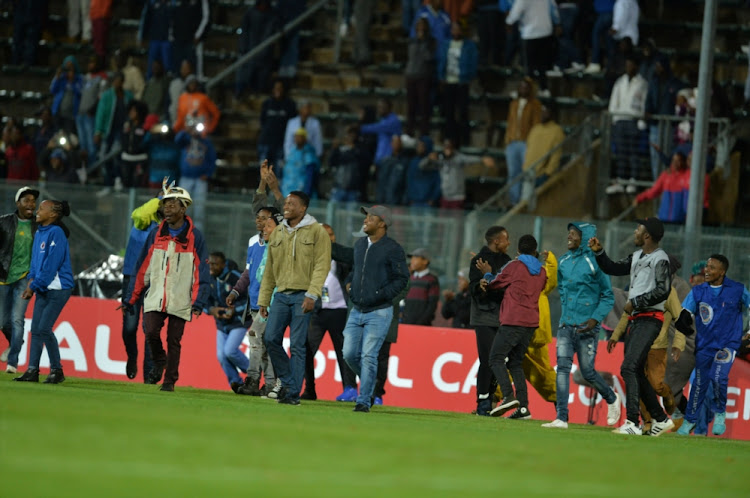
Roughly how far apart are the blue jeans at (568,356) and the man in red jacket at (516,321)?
52 centimetres

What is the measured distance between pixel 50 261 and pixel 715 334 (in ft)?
22.9

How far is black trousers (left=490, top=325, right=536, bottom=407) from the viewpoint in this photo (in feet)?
48.9

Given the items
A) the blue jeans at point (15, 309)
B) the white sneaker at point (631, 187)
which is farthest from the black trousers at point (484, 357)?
the white sneaker at point (631, 187)

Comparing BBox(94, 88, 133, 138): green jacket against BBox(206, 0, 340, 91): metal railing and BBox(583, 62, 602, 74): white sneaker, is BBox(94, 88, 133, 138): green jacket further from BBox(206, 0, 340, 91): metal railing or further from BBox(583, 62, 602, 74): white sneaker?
BBox(583, 62, 602, 74): white sneaker

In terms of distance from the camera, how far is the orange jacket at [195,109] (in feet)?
85.3

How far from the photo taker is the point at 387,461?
9.00 m

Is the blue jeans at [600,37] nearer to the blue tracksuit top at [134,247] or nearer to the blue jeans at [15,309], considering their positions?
the blue tracksuit top at [134,247]

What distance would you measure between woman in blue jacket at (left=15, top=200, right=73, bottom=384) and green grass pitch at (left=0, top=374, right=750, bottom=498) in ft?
4.32

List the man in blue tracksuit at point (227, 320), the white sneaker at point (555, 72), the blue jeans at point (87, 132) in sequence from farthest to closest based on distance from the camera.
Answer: the blue jeans at point (87, 132) → the white sneaker at point (555, 72) → the man in blue tracksuit at point (227, 320)

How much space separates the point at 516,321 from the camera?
15.0m

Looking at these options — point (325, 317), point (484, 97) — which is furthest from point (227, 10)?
point (325, 317)

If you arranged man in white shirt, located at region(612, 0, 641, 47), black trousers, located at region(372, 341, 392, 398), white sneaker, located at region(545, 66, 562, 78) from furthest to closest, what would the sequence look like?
white sneaker, located at region(545, 66, 562, 78) → man in white shirt, located at region(612, 0, 641, 47) → black trousers, located at region(372, 341, 392, 398)

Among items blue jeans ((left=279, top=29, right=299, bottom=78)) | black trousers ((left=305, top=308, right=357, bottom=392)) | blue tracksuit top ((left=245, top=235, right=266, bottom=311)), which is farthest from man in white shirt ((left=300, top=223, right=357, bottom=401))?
blue jeans ((left=279, top=29, right=299, bottom=78))

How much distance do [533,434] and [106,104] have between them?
1652 cm
